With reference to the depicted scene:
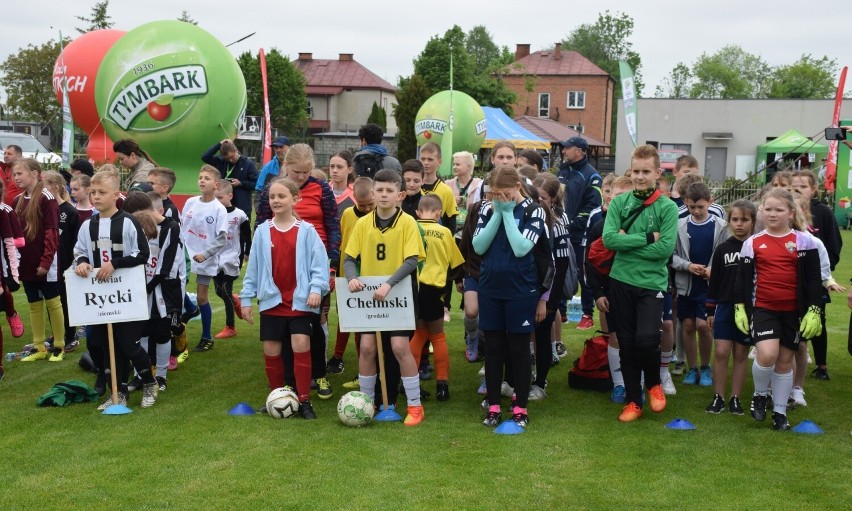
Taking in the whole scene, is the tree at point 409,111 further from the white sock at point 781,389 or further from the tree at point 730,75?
the tree at point 730,75

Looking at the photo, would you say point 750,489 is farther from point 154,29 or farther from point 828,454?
point 154,29

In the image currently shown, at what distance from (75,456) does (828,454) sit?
5.14 metres

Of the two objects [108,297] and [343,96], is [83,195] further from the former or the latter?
[343,96]

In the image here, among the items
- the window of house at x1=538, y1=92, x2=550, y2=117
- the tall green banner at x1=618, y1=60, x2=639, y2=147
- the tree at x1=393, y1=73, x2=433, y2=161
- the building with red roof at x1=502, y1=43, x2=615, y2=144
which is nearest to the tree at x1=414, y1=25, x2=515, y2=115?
the tree at x1=393, y1=73, x2=433, y2=161

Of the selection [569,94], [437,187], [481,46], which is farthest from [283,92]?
[437,187]

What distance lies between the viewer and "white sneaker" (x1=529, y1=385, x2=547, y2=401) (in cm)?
748

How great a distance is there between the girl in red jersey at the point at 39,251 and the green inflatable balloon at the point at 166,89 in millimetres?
10819

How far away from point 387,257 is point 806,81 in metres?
101

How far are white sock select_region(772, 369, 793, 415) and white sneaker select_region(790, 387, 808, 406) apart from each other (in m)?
0.84

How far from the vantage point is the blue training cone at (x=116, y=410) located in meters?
6.96

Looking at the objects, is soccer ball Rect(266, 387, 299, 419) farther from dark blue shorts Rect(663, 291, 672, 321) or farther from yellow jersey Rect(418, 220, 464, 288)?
dark blue shorts Rect(663, 291, 672, 321)

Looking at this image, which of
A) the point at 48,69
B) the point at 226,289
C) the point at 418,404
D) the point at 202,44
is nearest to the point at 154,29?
the point at 202,44

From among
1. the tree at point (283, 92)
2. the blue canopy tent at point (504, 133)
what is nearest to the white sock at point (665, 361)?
the blue canopy tent at point (504, 133)

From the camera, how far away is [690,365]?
26.6 ft
